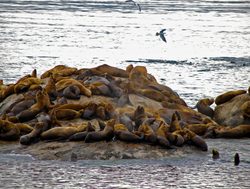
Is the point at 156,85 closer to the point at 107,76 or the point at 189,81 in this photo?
the point at 107,76

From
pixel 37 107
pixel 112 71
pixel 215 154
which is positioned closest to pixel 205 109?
pixel 112 71

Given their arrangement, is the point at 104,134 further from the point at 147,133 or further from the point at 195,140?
the point at 195,140

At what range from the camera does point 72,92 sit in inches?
644

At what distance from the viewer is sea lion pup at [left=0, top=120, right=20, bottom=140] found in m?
14.6

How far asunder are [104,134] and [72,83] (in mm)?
2941

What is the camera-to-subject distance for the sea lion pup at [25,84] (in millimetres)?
17078

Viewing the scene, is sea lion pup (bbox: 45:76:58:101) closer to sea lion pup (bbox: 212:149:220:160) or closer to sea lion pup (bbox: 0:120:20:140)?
sea lion pup (bbox: 0:120:20:140)

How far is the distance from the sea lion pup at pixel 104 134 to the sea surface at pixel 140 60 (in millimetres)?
623

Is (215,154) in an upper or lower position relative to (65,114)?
lower

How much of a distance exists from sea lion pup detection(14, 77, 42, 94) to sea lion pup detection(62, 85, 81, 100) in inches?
40.9

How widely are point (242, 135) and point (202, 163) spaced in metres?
2.54

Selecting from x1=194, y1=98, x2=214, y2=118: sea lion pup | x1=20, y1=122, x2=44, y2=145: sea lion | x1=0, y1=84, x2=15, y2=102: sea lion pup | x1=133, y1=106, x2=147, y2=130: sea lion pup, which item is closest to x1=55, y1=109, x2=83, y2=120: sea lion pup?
x1=20, y1=122, x2=44, y2=145: sea lion

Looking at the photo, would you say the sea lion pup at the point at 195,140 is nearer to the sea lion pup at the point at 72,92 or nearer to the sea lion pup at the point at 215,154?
the sea lion pup at the point at 215,154

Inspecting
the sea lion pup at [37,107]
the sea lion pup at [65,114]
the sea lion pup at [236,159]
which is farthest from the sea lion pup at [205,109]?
the sea lion pup at [236,159]
